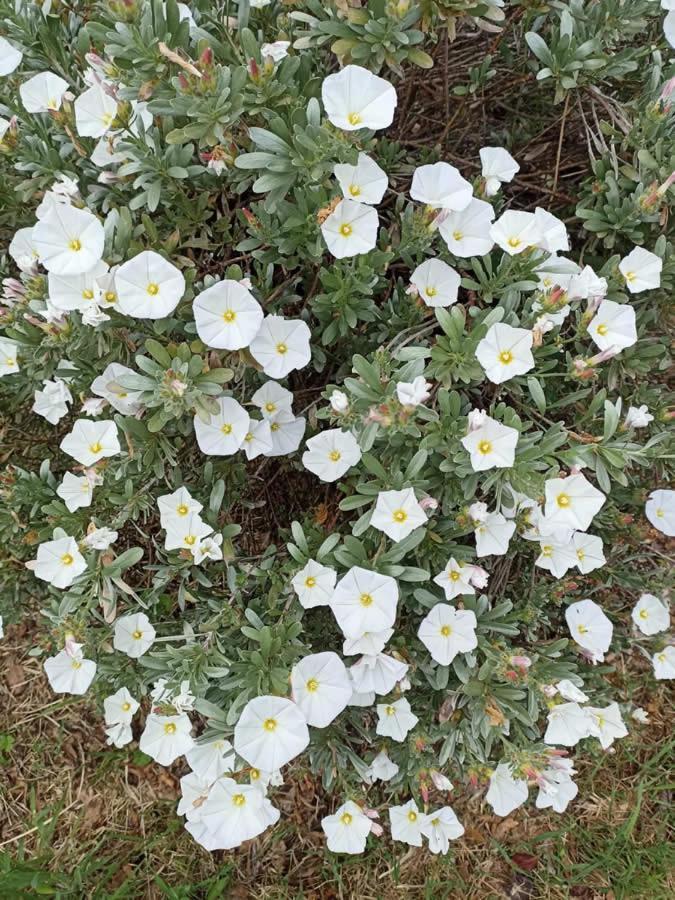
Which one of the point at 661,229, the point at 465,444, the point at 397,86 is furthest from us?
the point at 397,86

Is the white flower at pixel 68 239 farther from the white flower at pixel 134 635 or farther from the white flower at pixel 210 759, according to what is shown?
the white flower at pixel 210 759

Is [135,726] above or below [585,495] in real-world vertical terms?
below

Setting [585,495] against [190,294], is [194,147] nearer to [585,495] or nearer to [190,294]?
[190,294]

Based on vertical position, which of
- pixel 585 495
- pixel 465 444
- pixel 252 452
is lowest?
pixel 252 452

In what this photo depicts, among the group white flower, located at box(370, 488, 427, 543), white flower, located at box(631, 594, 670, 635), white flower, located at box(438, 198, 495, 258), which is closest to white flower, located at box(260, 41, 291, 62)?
white flower, located at box(438, 198, 495, 258)

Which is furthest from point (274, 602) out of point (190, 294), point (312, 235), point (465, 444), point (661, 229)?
point (661, 229)

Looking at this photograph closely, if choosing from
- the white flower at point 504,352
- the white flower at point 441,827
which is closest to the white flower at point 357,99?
the white flower at point 504,352

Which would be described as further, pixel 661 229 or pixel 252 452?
pixel 661 229

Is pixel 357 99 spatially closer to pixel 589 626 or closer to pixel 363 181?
pixel 363 181
